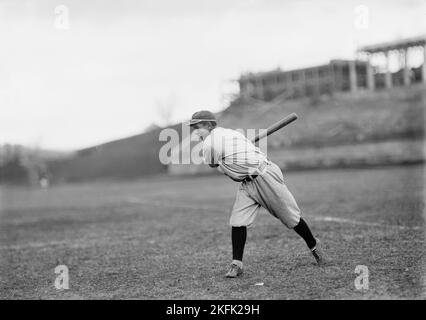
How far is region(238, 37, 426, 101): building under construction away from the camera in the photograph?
170 feet

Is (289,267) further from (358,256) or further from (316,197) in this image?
(316,197)

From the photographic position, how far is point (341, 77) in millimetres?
56188

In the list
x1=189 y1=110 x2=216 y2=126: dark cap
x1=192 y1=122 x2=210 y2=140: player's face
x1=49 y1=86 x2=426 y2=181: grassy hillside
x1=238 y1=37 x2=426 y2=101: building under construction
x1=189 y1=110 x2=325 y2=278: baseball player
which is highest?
x1=238 y1=37 x2=426 y2=101: building under construction

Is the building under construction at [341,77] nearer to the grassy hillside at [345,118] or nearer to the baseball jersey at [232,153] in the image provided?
the grassy hillside at [345,118]

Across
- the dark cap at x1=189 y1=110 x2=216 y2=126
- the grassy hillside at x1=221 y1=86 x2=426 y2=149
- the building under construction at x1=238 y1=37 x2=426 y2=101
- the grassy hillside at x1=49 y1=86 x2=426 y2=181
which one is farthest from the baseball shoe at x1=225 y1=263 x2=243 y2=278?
the building under construction at x1=238 y1=37 x2=426 y2=101

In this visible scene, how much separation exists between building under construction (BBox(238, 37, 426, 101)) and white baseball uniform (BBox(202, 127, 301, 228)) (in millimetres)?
44333

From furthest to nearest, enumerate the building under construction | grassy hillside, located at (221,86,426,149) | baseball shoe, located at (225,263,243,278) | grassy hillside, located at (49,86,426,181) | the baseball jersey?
the building under construction, grassy hillside, located at (221,86,426,149), grassy hillside, located at (49,86,426,181), the baseball jersey, baseball shoe, located at (225,263,243,278)

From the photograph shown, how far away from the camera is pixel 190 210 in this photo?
14.8 m

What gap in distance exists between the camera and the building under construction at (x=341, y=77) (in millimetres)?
51844

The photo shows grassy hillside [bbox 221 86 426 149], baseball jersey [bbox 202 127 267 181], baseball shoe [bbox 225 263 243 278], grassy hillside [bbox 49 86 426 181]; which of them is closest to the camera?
baseball shoe [bbox 225 263 243 278]

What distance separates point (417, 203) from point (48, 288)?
27.7ft

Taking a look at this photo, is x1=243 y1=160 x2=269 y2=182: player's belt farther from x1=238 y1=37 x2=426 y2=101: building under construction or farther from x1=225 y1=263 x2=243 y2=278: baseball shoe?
x1=238 y1=37 x2=426 y2=101: building under construction

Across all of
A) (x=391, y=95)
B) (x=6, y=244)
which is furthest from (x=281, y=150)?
(x=6, y=244)

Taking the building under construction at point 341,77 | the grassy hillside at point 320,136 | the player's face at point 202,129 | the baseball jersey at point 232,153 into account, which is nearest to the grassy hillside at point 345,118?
the grassy hillside at point 320,136
